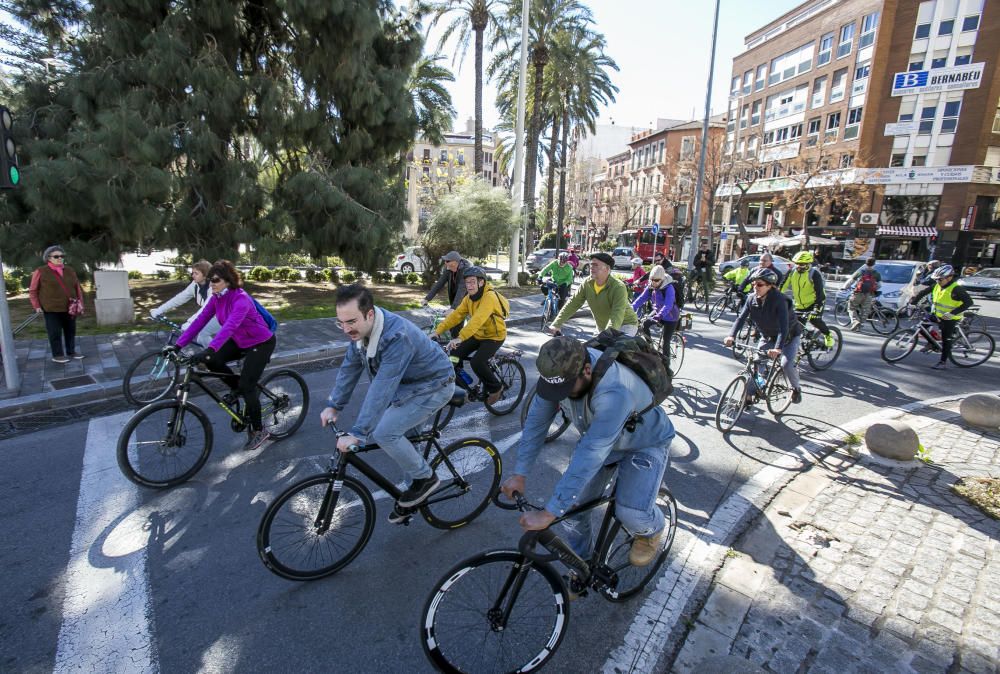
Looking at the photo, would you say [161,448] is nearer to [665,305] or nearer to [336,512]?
[336,512]

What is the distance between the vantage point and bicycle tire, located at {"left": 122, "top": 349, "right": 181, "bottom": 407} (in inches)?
246

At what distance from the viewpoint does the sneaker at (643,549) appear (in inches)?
116

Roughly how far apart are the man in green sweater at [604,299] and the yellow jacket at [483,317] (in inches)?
26.7

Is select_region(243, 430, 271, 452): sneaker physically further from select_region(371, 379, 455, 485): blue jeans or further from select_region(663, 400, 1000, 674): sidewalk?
select_region(663, 400, 1000, 674): sidewalk

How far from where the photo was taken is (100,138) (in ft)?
30.8

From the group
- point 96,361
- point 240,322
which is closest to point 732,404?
point 240,322

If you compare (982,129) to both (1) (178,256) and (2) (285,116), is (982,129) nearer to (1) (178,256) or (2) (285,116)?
(2) (285,116)

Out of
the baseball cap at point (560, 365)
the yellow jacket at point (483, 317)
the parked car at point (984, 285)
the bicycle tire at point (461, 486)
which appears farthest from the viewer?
the parked car at point (984, 285)

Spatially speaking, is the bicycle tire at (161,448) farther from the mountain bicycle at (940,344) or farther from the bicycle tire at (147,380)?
the mountain bicycle at (940,344)

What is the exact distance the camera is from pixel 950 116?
35.2 metres

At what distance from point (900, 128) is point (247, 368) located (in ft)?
155

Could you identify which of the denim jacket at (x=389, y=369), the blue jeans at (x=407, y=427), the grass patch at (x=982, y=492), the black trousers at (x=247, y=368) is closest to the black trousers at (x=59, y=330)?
the black trousers at (x=247, y=368)

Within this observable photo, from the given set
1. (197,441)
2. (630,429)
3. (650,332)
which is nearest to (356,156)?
(650,332)

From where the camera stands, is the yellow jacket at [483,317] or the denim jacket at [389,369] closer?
the denim jacket at [389,369]
